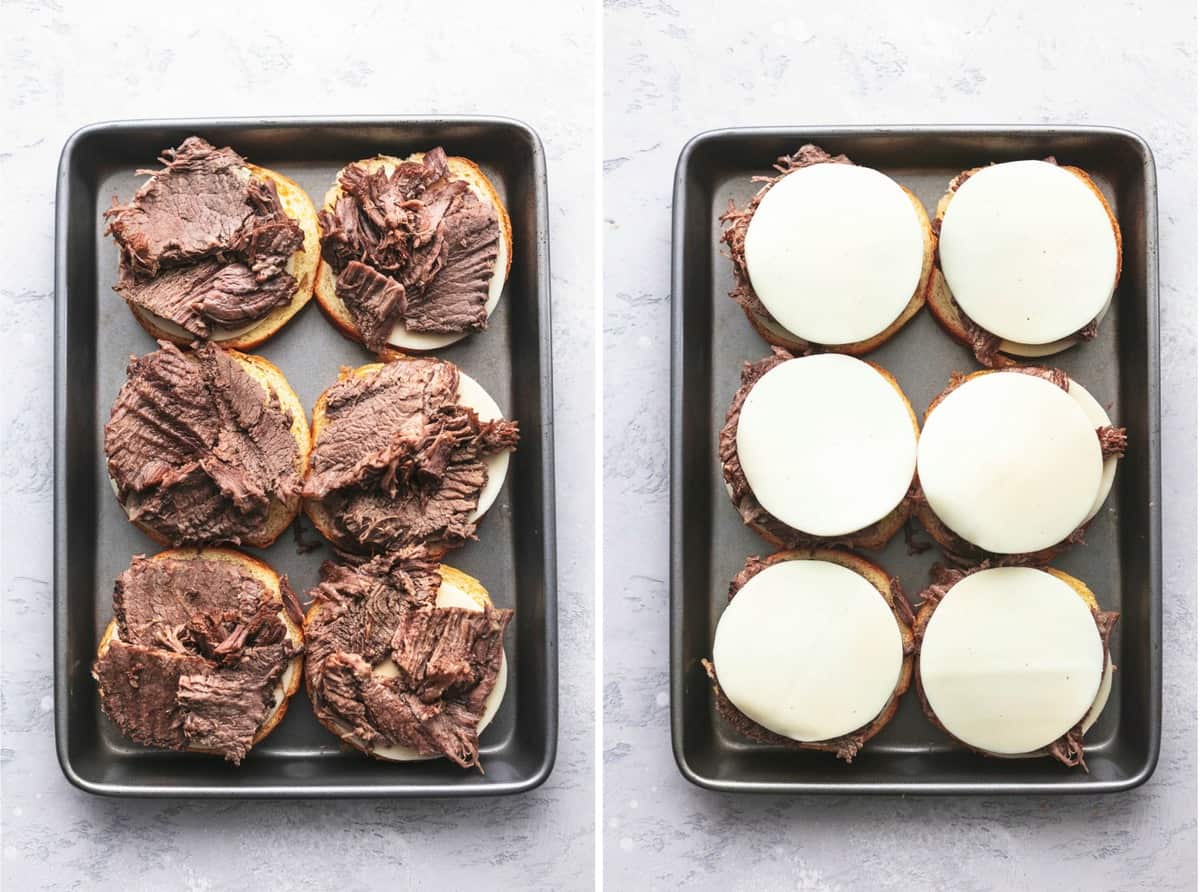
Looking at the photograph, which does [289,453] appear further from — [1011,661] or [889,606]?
[1011,661]

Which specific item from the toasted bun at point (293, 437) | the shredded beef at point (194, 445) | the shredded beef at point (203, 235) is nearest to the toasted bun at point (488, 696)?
the toasted bun at point (293, 437)

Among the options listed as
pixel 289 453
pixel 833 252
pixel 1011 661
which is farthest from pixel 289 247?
pixel 1011 661

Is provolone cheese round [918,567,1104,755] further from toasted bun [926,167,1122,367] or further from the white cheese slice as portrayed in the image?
the white cheese slice

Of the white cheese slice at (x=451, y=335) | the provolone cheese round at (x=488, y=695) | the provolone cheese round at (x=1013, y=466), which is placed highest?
the white cheese slice at (x=451, y=335)

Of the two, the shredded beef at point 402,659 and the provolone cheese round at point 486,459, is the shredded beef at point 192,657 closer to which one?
the shredded beef at point 402,659

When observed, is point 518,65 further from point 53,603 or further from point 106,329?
point 53,603
